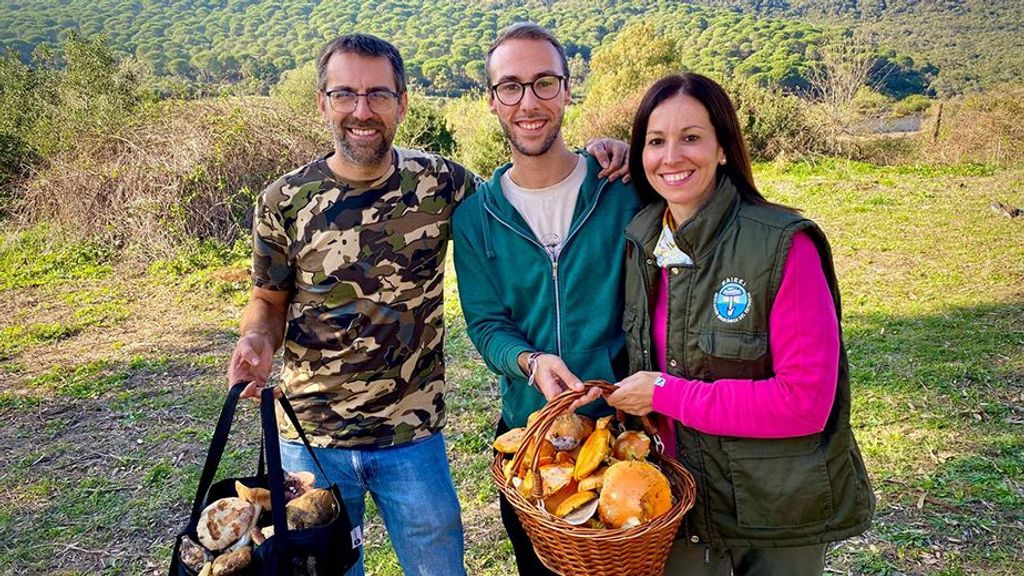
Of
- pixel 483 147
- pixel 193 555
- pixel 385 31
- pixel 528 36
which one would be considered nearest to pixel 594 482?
pixel 193 555

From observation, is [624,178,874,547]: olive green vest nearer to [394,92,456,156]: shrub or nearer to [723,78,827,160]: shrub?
[394,92,456,156]: shrub

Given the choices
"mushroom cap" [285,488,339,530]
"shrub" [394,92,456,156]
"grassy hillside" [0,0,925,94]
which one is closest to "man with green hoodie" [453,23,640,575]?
Answer: "mushroom cap" [285,488,339,530]

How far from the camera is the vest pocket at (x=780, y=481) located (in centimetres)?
187

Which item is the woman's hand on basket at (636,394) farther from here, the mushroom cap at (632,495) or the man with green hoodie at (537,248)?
the man with green hoodie at (537,248)

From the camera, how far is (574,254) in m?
2.27

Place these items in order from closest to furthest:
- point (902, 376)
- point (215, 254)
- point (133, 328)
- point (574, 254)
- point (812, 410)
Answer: point (812, 410) < point (574, 254) < point (902, 376) < point (133, 328) < point (215, 254)

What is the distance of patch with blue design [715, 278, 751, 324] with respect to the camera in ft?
6.01

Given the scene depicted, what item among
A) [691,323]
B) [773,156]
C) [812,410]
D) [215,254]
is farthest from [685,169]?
[773,156]

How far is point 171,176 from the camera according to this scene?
36.3ft

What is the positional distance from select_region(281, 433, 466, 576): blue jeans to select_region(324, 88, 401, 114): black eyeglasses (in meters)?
1.20

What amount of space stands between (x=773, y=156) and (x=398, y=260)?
58.3ft

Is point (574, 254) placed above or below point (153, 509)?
above

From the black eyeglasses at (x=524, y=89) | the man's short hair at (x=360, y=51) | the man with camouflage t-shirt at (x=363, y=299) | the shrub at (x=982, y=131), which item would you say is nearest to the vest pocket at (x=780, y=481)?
the man with camouflage t-shirt at (x=363, y=299)

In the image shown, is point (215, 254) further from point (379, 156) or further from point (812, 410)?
point (812, 410)
